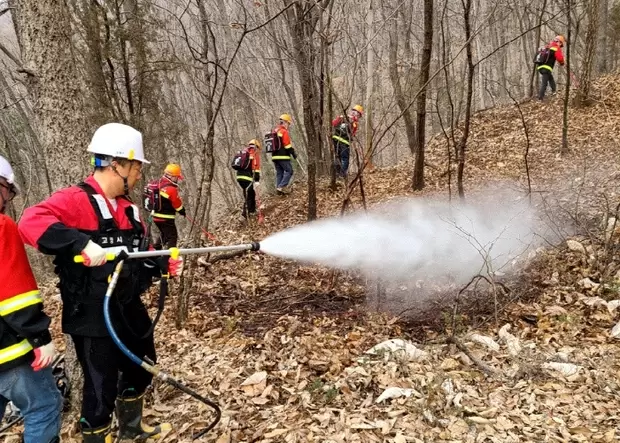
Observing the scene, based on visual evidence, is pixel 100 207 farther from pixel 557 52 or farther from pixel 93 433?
pixel 557 52

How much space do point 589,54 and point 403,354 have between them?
13.0 m

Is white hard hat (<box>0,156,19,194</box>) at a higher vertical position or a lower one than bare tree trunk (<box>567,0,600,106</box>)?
lower

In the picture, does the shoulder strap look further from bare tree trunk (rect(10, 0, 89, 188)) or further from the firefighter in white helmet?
bare tree trunk (rect(10, 0, 89, 188))

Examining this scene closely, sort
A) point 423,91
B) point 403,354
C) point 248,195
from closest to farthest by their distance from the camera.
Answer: point 403,354 → point 423,91 → point 248,195

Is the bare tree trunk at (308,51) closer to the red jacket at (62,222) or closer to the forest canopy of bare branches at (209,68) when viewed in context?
the forest canopy of bare branches at (209,68)

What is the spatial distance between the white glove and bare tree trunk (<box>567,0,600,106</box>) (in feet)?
46.5

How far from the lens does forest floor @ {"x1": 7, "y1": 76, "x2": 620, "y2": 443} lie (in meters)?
3.90

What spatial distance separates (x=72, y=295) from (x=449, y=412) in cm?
323

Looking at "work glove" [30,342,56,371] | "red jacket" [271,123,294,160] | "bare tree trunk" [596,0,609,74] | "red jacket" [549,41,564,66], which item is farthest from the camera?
"bare tree trunk" [596,0,609,74]

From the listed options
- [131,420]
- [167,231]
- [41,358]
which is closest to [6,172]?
Result: [41,358]

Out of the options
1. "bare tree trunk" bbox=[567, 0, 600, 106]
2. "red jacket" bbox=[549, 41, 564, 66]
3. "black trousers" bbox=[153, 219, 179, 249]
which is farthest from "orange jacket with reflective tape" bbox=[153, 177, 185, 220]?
"red jacket" bbox=[549, 41, 564, 66]

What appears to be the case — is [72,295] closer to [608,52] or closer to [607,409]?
[607,409]

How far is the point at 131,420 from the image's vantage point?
3.93 meters

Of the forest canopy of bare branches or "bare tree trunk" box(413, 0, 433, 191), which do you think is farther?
"bare tree trunk" box(413, 0, 433, 191)
